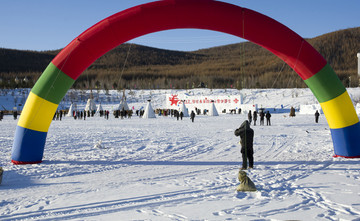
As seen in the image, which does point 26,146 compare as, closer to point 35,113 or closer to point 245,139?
point 35,113

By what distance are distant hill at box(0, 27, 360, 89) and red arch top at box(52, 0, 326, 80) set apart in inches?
3751

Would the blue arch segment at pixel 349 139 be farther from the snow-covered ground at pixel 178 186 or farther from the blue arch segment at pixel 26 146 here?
the blue arch segment at pixel 26 146

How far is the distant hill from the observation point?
115506 millimetres

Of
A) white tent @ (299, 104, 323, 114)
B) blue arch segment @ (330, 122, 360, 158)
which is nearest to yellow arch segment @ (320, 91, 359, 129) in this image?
blue arch segment @ (330, 122, 360, 158)

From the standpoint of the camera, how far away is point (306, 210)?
4.48 metres

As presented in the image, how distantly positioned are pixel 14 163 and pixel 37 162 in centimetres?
51

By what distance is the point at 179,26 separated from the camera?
7.84 m

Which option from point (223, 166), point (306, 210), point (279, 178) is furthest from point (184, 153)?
point (306, 210)

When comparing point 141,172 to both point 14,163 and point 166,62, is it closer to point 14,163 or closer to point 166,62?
point 14,163

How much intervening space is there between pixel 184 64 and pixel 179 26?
154104mm

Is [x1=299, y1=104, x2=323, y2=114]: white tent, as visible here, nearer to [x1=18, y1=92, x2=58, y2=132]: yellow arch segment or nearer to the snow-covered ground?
the snow-covered ground

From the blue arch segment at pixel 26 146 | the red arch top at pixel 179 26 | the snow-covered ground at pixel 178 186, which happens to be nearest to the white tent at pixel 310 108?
the snow-covered ground at pixel 178 186

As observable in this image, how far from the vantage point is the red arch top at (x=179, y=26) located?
7566 millimetres

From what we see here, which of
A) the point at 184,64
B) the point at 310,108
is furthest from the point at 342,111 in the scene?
the point at 184,64
